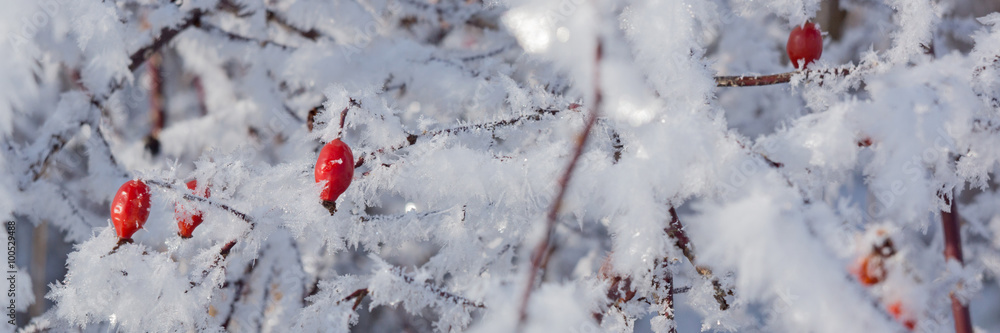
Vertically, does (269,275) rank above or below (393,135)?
below

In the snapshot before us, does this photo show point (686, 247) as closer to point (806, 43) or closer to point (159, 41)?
point (806, 43)

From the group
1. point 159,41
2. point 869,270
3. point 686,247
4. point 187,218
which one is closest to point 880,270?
point 869,270

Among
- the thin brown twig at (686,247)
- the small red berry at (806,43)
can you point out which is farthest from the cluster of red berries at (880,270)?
the small red berry at (806,43)

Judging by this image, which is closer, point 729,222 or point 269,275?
point 729,222

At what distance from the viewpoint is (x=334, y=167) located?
0.67 m

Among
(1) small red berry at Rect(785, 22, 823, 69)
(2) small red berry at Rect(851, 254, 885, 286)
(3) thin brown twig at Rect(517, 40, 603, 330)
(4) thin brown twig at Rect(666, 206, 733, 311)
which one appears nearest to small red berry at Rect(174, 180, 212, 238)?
(3) thin brown twig at Rect(517, 40, 603, 330)

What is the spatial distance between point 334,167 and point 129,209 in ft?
0.99

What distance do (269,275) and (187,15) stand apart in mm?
728

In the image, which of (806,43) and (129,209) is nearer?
(129,209)

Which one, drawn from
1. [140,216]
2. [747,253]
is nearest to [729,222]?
[747,253]

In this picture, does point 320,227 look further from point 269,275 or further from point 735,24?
point 735,24

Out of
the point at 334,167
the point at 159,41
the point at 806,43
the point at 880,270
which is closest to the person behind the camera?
the point at 880,270

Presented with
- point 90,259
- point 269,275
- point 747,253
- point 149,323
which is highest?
point 747,253

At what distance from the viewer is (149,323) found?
75 cm
